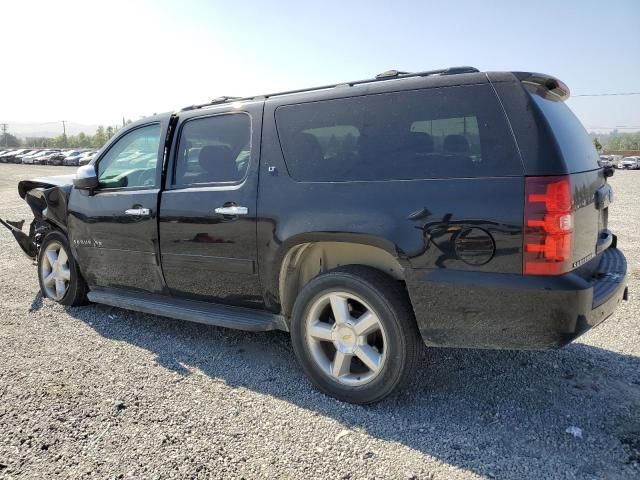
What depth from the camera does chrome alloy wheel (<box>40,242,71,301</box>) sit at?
5.04 meters

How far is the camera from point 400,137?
9.45ft

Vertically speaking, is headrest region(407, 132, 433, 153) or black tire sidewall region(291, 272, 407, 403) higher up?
headrest region(407, 132, 433, 153)

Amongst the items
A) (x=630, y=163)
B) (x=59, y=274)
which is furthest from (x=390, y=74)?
(x=630, y=163)

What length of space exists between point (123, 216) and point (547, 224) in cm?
322

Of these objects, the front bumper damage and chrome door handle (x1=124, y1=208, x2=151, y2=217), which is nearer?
chrome door handle (x1=124, y1=208, x2=151, y2=217)

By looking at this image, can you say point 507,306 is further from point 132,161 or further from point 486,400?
point 132,161

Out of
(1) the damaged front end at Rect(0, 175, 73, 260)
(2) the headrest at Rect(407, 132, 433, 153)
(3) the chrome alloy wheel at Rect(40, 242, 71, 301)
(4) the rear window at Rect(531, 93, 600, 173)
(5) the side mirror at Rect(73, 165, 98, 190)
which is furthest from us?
(3) the chrome alloy wheel at Rect(40, 242, 71, 301)

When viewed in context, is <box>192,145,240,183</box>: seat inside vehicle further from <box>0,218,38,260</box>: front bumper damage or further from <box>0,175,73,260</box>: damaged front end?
<box>0,218,38,260</box>: front bumper damage

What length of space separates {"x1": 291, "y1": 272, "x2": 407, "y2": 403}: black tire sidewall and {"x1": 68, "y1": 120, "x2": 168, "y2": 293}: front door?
145cm

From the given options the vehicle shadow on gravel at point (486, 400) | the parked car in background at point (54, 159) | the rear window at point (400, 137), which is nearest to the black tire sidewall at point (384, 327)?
the vehicle shadow on gravel at point (486, 400)

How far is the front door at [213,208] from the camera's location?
3439mm

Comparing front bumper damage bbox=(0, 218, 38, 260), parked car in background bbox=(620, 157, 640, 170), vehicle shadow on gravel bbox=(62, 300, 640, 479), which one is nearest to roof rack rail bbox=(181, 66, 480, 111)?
vehicle shadow on gravel bbox=(62, 300, 640, 479)

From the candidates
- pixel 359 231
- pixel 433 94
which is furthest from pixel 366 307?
pixel 433 94

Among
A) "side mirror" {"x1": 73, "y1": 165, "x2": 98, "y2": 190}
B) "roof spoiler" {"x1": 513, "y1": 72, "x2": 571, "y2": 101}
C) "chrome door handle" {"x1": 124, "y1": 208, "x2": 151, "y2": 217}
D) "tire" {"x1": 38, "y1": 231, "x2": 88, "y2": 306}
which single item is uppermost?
"roof spoiler" {"x1": 513, "y1": 72, "x2": 571, "y2": 101}
